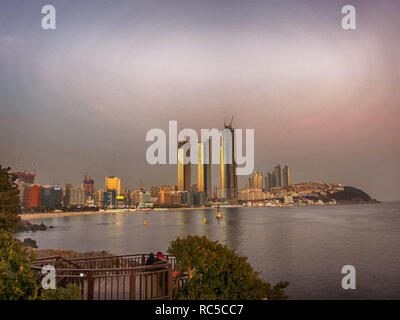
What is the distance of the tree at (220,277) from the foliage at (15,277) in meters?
3.98

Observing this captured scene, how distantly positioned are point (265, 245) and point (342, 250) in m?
12.8

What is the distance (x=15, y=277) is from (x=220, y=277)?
5.05m

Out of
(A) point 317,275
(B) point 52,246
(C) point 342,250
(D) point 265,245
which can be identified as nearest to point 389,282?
(A) point 317,275

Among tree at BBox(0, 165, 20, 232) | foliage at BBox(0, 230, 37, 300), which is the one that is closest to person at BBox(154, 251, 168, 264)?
foliage at BBox(0, 230, 37, 300)

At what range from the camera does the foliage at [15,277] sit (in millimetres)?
6977

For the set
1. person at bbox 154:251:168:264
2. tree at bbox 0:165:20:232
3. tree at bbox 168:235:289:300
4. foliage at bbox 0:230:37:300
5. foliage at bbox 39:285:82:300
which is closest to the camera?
foliage at bbox 39:285:82:300

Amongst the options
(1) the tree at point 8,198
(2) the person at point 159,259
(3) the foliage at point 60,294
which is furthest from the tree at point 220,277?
(1) the tree at point 8,198

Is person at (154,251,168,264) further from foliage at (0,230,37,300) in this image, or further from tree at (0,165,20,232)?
tree at (0,165,20,232)

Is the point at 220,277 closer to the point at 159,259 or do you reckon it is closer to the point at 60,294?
the point at 159,259

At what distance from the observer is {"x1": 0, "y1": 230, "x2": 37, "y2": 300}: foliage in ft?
22.9

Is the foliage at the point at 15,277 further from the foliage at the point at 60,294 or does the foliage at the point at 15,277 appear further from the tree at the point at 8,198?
the tree at the point at 8,198

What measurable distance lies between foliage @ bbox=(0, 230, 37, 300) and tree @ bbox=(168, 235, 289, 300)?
3.98 meters

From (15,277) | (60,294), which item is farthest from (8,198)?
(60,294)
